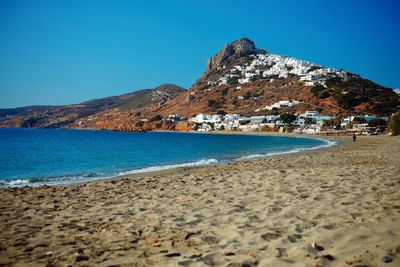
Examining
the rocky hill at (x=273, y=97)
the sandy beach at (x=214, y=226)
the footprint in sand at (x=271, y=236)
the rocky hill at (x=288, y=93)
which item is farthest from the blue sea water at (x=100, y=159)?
the rocky hill at (x=273, y=97)

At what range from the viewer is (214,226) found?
5980mm

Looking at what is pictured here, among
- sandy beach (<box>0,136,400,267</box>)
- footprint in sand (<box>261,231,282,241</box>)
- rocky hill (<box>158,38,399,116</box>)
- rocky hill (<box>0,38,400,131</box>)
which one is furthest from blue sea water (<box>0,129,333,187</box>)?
rocky hill (<box>0,38,400,131</box>)

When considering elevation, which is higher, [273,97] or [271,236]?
[273,97]

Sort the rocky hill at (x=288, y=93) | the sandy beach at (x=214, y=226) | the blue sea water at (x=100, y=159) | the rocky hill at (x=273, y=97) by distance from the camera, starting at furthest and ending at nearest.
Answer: the rocky hill at (x=273, y=97), the rocky hill at (x=288, y=93), the blue sea water at (x=100, y=159), the sandy beach at (x=214, y=226)

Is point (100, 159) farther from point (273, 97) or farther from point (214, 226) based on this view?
point (273, 97)

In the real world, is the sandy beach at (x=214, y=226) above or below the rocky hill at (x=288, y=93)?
below

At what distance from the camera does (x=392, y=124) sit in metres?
58.8

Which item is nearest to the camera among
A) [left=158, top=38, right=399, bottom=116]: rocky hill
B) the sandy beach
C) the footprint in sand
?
the sandy beach

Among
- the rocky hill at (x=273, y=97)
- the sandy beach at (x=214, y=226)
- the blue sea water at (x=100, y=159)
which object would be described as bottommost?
the blue sea water at (x=100, y=159)

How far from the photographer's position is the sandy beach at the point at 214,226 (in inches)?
174

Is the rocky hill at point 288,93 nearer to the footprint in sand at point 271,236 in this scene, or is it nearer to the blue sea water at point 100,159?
the blue sea water at point 100,159

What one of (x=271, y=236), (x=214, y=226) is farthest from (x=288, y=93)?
(x=271, y=236)

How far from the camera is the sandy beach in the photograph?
4.43m

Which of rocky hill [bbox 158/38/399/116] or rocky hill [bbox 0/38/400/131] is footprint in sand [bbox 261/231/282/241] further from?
rocky hill [bbox 158/38/399/116]
